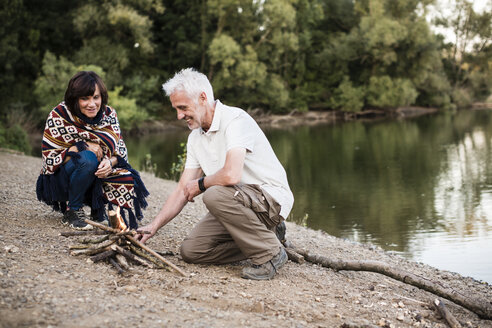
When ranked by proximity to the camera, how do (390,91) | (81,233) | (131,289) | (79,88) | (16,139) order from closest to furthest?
(131,289), (81,233), (79,88), (16,139), (390,91)

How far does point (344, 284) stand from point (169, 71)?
125 feet

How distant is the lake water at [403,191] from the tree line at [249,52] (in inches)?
442

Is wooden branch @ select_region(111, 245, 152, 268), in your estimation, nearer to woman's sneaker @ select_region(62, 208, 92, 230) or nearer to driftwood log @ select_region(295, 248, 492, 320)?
woman's sneaker @ select_region(62, 208, 92, 230)

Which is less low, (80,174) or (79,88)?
(79,88)

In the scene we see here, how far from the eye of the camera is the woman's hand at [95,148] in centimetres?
538

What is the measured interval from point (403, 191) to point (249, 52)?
27.6 meters

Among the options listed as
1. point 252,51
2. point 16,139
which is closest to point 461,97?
point 252,51

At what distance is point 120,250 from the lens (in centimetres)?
435

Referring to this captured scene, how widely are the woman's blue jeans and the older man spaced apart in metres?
1.07

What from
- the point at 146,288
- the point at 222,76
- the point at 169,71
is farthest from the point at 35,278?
the point at 169,71

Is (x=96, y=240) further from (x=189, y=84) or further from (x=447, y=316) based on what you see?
(x=447, y=316)

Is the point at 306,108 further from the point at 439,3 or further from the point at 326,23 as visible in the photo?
the point at 439,3

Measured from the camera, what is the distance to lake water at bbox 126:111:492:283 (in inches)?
316

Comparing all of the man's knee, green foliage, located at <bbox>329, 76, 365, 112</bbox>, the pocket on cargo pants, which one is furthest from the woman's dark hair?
green foliage, located at <bbox>329, 76, 365, 112</bbox>
